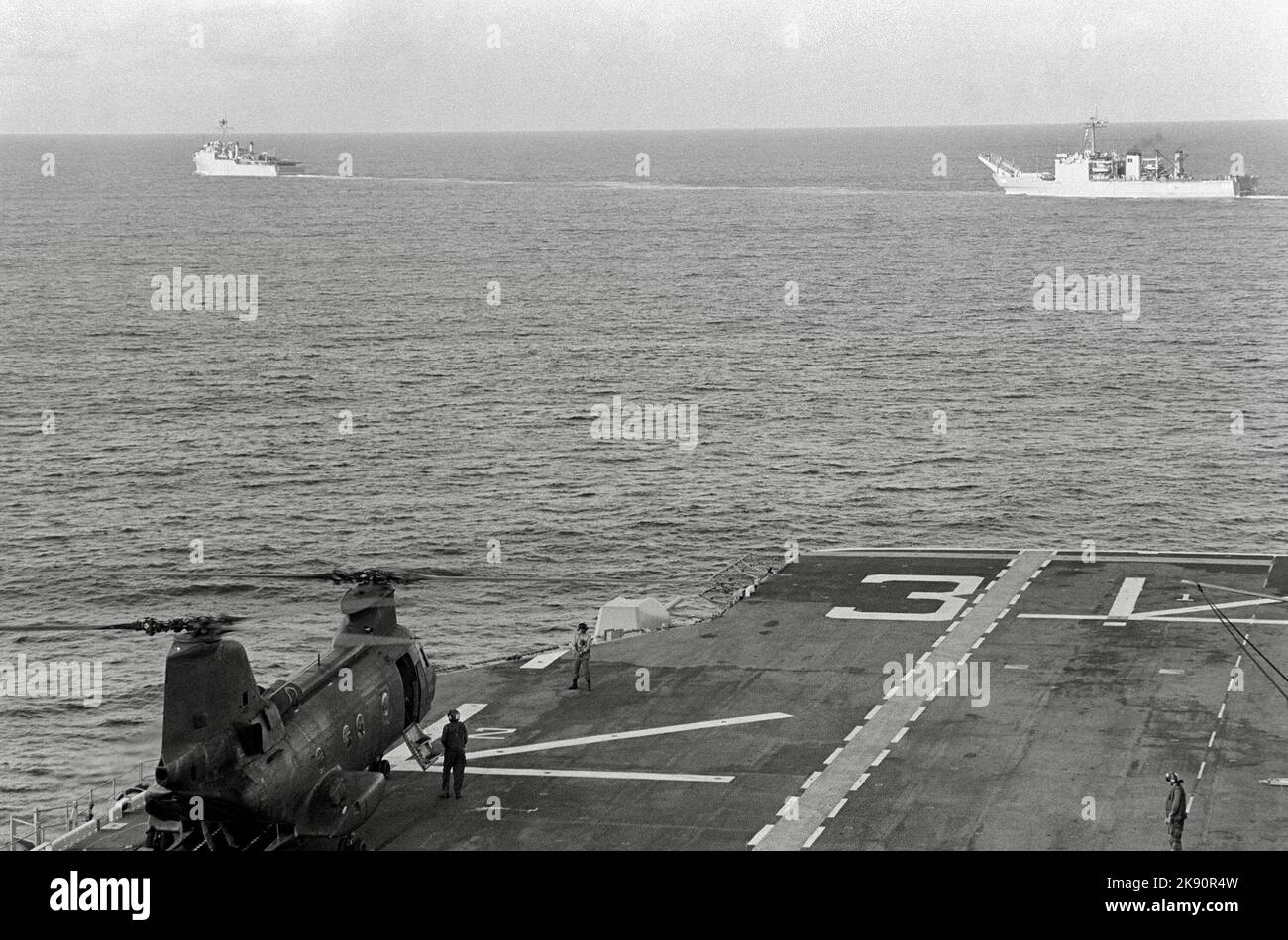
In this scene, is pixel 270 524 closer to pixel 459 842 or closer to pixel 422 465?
pixel 422 465

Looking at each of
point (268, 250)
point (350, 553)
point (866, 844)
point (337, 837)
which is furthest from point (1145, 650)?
point (268, 250)

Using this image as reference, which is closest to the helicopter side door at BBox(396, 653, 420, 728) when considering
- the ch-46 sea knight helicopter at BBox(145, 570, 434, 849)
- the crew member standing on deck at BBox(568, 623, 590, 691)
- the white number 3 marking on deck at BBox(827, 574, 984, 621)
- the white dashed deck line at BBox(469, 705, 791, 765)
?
the ch-46 sea knight helicopter at BBox(145, 570, 434, 849)

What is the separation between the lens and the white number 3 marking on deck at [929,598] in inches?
1886

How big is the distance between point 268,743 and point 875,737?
14.6 meters

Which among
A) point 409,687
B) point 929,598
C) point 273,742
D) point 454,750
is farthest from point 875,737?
point 273,742

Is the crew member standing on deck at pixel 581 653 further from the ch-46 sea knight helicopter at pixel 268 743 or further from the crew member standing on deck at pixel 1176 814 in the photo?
the crew member standing on deck at pixel 1176 814

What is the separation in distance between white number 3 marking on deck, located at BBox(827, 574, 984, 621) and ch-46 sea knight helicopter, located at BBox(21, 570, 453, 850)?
17742mm

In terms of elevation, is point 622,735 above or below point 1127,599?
below

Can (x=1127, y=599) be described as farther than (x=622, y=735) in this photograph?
Yes

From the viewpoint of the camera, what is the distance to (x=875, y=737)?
37.8 metres

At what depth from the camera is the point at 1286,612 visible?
47.2 meters

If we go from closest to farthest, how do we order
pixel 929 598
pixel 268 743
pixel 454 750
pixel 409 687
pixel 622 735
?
pixel 268 743 < pixel 454 750 < pixel 409 687 < pixel 622 735 < pixel 929 598

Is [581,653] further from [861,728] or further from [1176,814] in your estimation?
[1176,814]

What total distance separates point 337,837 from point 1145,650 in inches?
918
